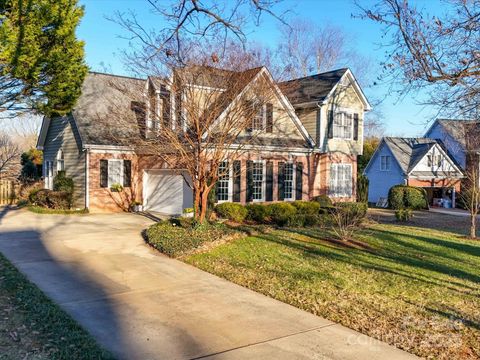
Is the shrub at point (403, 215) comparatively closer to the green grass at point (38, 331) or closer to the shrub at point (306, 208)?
the shrub at point (306, 208)

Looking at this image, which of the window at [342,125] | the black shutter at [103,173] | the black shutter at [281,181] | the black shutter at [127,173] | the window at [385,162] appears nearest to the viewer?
the black shutter at [103,173]

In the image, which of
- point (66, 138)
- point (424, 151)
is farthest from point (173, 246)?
point (424, 151)

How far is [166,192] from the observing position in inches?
792

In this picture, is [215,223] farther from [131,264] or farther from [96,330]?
[96,330]

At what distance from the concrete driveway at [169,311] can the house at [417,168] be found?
90.2 ft

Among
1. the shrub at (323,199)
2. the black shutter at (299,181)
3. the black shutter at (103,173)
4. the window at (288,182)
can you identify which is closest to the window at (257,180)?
the window at (288,182)

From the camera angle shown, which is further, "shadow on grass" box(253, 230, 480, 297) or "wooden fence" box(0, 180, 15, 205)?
"wooden fence" box(0, 180, 15, 205)

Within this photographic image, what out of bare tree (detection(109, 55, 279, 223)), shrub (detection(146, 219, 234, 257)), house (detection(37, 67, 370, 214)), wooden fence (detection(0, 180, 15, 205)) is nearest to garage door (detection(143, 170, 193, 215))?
house (detection(37, 67, 370, 214))

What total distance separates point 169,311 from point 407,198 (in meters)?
25.3

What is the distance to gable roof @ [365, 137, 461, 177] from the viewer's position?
111 ft

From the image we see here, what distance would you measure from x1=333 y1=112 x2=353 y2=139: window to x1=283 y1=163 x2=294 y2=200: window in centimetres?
346

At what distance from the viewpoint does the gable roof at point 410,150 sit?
33.9 metres

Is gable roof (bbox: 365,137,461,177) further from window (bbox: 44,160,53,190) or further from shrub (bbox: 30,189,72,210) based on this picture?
window (bbox: 44,160,53,190)

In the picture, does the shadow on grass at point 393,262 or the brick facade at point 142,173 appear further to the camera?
the brick facade at point 142,173
